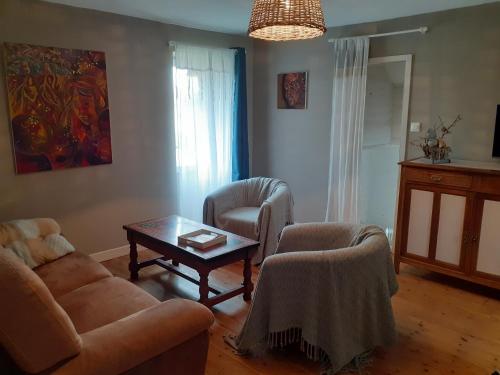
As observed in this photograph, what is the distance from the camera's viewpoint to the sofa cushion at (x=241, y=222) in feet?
12.0

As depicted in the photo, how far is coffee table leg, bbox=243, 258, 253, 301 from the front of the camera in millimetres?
2969

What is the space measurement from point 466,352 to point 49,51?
3728 mm

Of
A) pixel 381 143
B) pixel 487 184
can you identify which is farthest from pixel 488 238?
pixel 381 143

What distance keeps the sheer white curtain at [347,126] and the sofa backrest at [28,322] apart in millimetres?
3260

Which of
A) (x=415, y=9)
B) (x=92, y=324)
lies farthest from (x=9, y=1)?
(x=415, y=9)

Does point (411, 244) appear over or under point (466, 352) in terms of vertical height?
over

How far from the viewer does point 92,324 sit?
1.98m

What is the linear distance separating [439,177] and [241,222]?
68.7 inches

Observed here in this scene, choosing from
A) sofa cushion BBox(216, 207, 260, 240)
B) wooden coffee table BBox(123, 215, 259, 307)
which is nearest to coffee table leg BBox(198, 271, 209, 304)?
wooden coffee table BBox(123, 215, 259, 307)

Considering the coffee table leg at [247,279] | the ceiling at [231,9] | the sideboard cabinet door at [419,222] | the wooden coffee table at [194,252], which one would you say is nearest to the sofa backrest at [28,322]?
the wooden coffee table at [194,252]

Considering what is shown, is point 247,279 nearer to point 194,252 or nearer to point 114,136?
point 194,252

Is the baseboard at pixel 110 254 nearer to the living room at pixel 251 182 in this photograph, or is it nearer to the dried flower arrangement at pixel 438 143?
the living room at pixel 251 182

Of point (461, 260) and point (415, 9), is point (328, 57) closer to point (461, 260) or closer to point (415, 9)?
point (415, 9)

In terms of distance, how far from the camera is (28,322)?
4.30 ft
